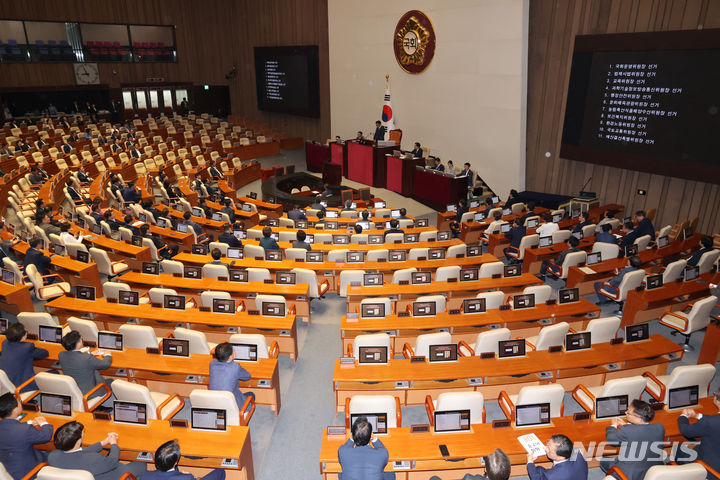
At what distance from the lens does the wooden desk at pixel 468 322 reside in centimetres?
740

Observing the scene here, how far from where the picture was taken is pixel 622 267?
967 centimetres

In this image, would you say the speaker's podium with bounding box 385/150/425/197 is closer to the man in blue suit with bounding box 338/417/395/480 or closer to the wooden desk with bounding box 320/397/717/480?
the wooden desk with bounding box 320/397/717/480

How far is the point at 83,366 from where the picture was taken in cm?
605

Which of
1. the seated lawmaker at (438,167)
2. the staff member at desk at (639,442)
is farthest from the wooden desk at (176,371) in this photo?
the seated lawmaker at (438,167)

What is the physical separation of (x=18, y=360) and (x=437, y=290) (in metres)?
6.39

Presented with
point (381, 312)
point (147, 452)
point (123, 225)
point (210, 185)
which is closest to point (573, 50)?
point (381, 312)

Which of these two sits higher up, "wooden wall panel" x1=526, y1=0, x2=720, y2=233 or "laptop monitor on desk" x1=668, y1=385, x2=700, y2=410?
"wooden wall panel" x1=526, y1=0, x2=720, y2=233

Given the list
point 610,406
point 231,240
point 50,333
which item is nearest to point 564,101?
point 231,240

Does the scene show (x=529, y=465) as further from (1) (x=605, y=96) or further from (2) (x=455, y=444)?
(1) (x=605, y=96)

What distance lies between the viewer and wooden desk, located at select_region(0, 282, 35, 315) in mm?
8836

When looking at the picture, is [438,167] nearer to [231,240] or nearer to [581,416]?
[231,240]

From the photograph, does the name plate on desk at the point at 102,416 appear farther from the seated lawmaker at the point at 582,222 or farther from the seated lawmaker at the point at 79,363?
the seated lawmaker at the point at 582,222

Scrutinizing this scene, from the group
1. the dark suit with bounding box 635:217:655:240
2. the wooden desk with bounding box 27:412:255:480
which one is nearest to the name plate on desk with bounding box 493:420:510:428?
the wooden desk with bounding box 27:412:255:480

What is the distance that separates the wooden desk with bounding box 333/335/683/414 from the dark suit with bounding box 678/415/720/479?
1.50 meters
